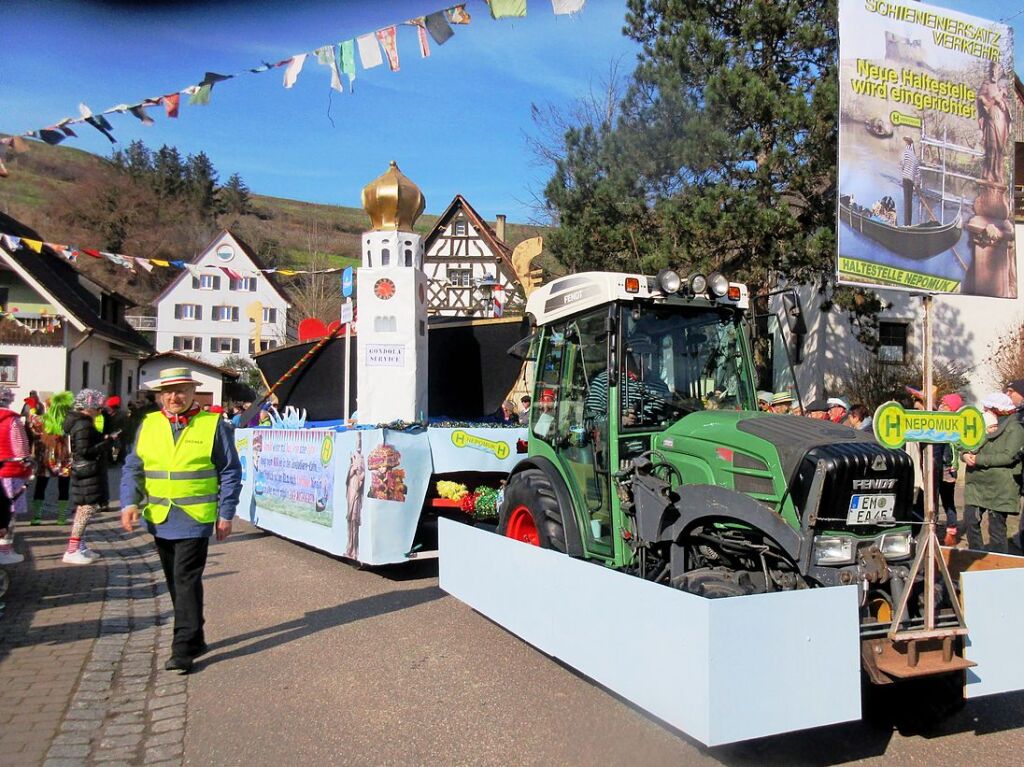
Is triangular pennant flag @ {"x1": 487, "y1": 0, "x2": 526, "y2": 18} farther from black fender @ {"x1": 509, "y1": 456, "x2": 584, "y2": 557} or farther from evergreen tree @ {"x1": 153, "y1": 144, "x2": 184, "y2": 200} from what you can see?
evergreen tree @ {"x1": 153, "y1": 144, "x2": 184, "y2": 200}

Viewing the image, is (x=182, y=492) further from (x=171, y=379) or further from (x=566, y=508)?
(x=566, y=508)

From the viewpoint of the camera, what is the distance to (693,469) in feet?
15.2

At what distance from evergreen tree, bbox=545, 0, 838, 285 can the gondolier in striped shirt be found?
364 inches

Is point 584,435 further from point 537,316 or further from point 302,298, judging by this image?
point 302,298

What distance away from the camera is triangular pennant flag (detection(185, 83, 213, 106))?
8.53 m

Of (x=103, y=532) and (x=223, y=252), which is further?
(x=223, y=252)

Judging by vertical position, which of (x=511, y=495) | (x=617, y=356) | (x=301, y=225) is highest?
(x=301, y=225)

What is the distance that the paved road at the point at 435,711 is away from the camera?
3947mm

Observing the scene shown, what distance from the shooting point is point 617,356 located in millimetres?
5141

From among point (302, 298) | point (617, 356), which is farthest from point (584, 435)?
point (302, 298)

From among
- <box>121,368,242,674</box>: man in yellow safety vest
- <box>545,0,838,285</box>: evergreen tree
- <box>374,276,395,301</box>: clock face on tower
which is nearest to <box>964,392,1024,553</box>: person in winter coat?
<box>374,276,395,301</box>: clock face on tower

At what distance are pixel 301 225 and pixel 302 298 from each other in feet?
214

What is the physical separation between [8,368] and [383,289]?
25.1m

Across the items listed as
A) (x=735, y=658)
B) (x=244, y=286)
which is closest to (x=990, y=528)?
(x=735, y=658)
